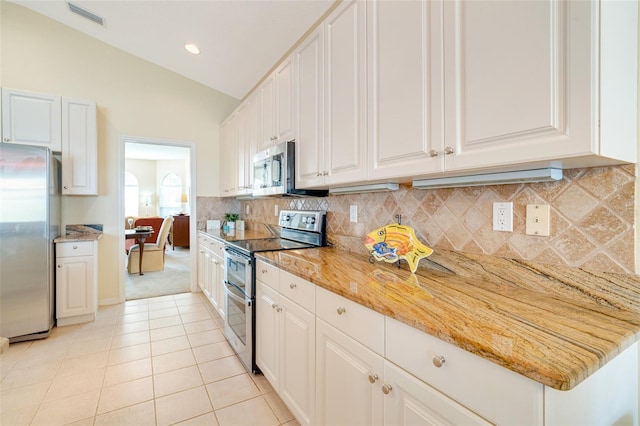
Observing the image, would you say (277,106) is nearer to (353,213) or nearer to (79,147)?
(353,213)

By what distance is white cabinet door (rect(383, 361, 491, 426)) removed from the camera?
75 centimetres

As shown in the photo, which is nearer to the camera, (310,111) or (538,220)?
(538,220)

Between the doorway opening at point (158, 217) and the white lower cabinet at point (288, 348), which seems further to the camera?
the doorway opening at point (158, 217)

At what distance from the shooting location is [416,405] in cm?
86

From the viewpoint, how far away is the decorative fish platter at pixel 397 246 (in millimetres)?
1430

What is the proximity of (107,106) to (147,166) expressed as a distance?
6.86m

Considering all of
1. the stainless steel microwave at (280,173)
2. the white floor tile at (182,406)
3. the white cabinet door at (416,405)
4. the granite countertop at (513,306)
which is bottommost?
the white floor tile at (182,406)

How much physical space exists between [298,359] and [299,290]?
0.35 m

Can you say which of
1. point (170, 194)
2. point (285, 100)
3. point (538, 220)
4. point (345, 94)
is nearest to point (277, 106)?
point (285, 100)

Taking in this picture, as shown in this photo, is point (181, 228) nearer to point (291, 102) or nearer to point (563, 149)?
point (291, 102)

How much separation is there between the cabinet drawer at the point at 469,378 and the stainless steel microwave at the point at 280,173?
4.77ft

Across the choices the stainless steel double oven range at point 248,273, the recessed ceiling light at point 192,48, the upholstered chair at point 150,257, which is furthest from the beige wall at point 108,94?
the stainless steel double oven range at point 248,273

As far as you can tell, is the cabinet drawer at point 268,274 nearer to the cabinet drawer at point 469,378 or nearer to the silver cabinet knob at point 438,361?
the cabinet drawer at point 469,378

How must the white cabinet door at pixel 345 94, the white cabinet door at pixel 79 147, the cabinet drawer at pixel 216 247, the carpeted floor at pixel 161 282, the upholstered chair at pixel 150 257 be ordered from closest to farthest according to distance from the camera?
the white cabinet door at pixel 345 94, the cabinet drawer at pixel 216 247, the white cabinet door at pixel 79 147, the carpeted floor at pixel 161 282, the upholstered chair at pixel 150 257
